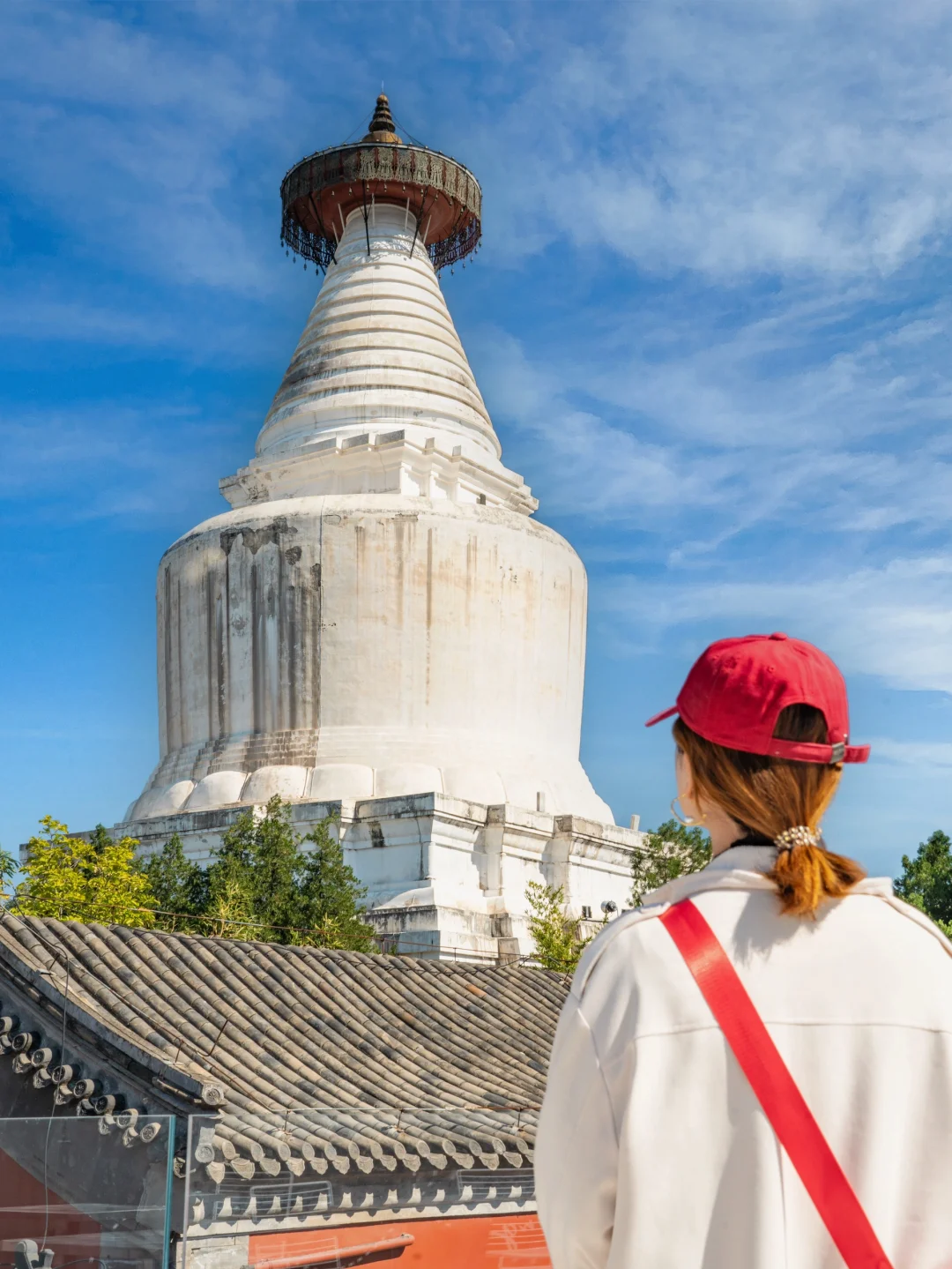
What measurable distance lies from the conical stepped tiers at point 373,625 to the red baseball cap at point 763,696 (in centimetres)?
1982

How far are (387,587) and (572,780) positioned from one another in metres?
4.21

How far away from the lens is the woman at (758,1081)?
2.17m

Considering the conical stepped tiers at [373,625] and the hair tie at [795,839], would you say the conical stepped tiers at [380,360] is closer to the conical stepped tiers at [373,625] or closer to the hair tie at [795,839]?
the conical stepped tiers at [373,625]

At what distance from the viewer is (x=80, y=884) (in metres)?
17.7

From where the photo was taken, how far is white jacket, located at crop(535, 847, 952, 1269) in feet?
7.13

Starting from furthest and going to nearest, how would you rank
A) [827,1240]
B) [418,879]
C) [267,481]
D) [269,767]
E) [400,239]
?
[400,239] → [267,481] → [269,767] → [418,879] → [827,1240]

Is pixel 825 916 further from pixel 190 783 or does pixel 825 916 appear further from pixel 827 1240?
pixel 190 783

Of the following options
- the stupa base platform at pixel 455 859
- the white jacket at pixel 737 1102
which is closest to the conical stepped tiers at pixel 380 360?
the stupa base platform at pixel 455 859

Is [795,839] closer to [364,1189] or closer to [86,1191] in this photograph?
[86,1191]

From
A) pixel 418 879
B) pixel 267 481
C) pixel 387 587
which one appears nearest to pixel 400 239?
pixel 267 481

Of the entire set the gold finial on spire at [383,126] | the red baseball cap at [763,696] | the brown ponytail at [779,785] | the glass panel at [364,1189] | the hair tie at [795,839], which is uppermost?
the gold finial on spire at [383,126]

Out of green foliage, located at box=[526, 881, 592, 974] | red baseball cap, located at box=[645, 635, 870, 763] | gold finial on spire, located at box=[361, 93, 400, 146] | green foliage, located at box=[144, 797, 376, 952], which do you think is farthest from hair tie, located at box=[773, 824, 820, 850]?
gold finial on spire, located at box=[361, 93, 400, 146]

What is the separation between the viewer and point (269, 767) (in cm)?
2330

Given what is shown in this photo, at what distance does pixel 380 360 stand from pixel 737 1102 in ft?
83.4
